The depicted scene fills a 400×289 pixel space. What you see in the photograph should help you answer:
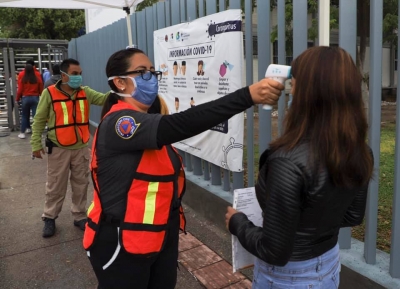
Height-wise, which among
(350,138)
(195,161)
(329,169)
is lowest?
(195,161)

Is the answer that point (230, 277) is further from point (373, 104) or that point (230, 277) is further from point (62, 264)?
point (373, 104)

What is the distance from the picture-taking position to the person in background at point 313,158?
1.54 m

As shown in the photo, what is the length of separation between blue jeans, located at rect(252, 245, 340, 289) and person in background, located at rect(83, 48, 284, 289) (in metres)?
0.61

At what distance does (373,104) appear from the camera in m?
2.75

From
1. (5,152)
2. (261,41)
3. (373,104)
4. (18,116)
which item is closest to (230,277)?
(373,104)

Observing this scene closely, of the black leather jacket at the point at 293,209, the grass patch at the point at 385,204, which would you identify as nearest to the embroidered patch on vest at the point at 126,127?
the black leather jacket at the point at 293,209

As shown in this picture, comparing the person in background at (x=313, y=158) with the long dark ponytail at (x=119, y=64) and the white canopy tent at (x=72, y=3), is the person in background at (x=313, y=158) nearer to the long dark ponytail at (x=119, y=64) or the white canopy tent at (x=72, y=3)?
the long dark ponytail at (x=119, y=64)

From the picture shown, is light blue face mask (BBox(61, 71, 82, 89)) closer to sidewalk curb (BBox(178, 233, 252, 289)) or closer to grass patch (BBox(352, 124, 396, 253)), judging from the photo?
sidewalk curb (BBox(178, 233, 252, 289))

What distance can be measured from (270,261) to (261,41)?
2.49m

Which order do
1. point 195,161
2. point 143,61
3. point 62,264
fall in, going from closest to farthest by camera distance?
point 143,61, point 62,264, point 195,161

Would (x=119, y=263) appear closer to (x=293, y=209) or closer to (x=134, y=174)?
(x=134, y=174)

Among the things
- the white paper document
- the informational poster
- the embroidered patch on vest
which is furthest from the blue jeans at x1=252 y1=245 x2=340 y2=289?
the informational poster

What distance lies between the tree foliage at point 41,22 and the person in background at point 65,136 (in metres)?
24.4

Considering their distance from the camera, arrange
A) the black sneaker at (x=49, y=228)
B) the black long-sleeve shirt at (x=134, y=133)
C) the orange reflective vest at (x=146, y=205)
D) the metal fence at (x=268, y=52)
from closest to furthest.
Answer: the black long-sleeve shirt at (x=134, y=133) < the orange reflective vest at (x=146, y=205) < the metal fence at (x=268, y=52) < the black sneaker at (x=49, y=228)
